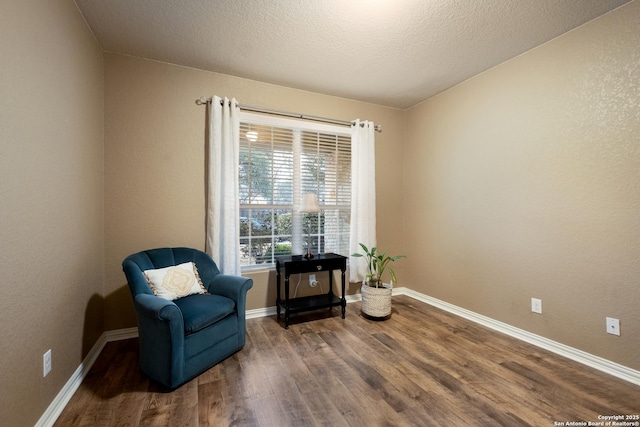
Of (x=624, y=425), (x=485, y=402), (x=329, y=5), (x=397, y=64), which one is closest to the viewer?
(x=624, y=425)

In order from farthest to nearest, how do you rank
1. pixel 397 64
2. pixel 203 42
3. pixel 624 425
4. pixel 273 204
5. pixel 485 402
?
pixel 273 204 < pixel 397 64 < pixel 203 42 < pixel 485 402 < pixel 624 425

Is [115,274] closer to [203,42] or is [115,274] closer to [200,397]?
[200,397]

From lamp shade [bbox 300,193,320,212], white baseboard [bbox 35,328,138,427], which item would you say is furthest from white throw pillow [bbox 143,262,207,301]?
lamp shade [bbox 300,193,320,212]

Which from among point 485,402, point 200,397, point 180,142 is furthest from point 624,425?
point 180,142

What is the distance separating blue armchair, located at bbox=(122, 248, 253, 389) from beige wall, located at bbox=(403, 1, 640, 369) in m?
2.47

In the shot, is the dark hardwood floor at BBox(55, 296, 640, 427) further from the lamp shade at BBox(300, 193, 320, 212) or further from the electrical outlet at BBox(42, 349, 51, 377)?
the lamp shade at BBox(300, 193, 320, 212)

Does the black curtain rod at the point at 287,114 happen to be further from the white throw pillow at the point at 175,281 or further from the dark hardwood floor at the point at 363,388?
the dark hardwood floor at the point at 363,388

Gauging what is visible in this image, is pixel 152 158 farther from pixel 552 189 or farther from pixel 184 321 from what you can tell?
pixel 552 189

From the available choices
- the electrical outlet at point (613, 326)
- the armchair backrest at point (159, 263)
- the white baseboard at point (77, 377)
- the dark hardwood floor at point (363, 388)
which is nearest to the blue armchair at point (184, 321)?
the armchair backrest at point (159, 263)

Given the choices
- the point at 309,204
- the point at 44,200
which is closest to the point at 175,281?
the point at 44,200

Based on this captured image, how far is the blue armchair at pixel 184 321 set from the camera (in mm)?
1796

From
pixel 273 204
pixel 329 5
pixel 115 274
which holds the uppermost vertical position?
pixel 329 5

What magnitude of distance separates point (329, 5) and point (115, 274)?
9.52ft

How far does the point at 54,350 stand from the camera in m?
1.61
